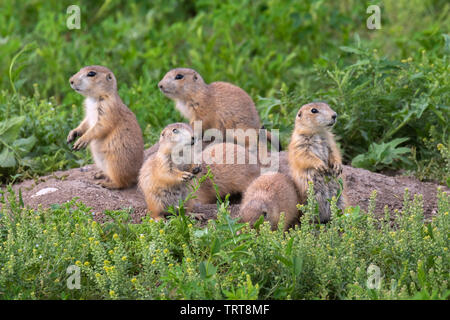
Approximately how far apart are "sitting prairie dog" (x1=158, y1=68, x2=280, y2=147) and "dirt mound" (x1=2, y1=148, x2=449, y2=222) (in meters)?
0.96

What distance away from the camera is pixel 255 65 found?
818 centimetres

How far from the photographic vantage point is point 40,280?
154 inches

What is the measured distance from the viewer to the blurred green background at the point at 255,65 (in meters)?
6.27

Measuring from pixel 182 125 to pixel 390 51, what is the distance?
4.55 meters

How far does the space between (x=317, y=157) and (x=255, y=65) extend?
318 centimetres

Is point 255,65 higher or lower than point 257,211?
higher

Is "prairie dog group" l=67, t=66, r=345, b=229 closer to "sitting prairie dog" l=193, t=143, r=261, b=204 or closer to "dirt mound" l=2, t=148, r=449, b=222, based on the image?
"sitting prairie dog" l=193, t=143, r=261, b=204

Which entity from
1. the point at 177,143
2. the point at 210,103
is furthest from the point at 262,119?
the point at 177,143

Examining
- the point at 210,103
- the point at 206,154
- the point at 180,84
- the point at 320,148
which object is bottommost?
the point at 206,154

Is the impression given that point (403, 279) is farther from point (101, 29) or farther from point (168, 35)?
point (101, 29)

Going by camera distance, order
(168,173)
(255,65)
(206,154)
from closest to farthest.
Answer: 1. (168,173)
2. (206,154)
3. (255,65)

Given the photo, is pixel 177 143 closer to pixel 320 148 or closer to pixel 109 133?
pixel 109 133
